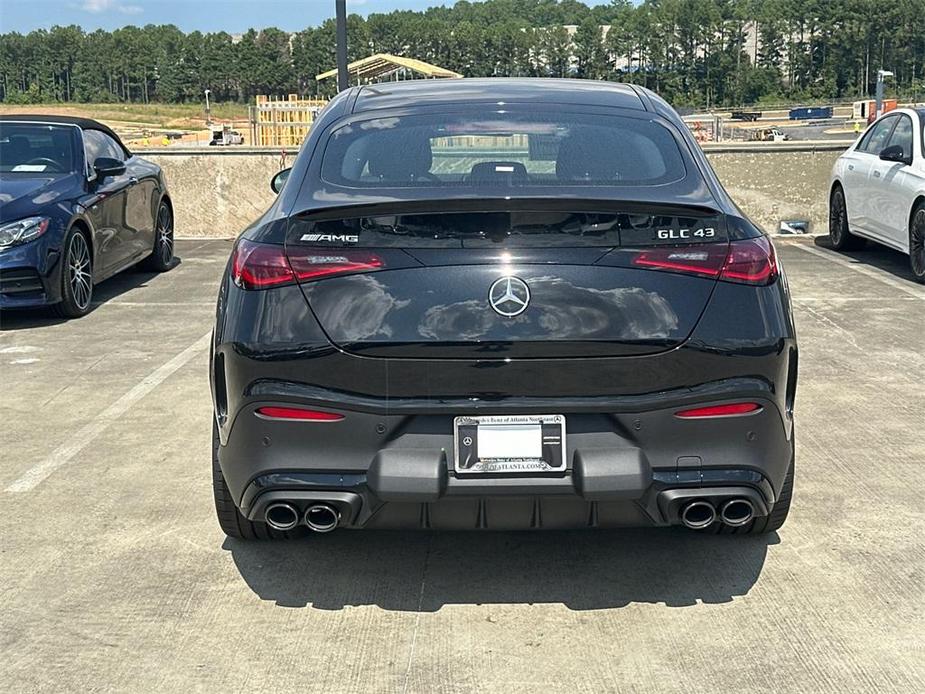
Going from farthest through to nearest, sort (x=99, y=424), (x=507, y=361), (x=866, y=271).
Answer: (x=866, y=271) < (x=99, y=424) < (x=507, y=361)

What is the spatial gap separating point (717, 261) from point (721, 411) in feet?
1.44

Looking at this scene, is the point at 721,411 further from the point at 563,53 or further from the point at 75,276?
the point at 563,53

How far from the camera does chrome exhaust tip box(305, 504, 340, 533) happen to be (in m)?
3.47

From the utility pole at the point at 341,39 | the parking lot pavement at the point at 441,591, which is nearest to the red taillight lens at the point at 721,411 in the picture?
the parking lot pavement at the point at 441,591

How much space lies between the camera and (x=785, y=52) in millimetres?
164750

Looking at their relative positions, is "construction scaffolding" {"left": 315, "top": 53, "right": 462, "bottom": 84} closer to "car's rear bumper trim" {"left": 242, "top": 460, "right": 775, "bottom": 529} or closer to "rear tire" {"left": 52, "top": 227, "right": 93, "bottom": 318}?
"rear tire" {"left": 52, "top": 227, "right": 93, "bottom": 318}

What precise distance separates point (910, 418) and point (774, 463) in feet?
8.25

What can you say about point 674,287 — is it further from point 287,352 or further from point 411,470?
point 287,352

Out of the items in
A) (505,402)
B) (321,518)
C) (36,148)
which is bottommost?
(321,518)

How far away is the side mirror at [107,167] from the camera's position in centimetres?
905

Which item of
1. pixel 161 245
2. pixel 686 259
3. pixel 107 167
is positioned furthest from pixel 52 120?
pixel 686 259

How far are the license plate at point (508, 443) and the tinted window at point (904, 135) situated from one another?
7647mm

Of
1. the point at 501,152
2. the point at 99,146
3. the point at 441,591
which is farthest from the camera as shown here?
the point at 99,146

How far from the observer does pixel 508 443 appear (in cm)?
335
